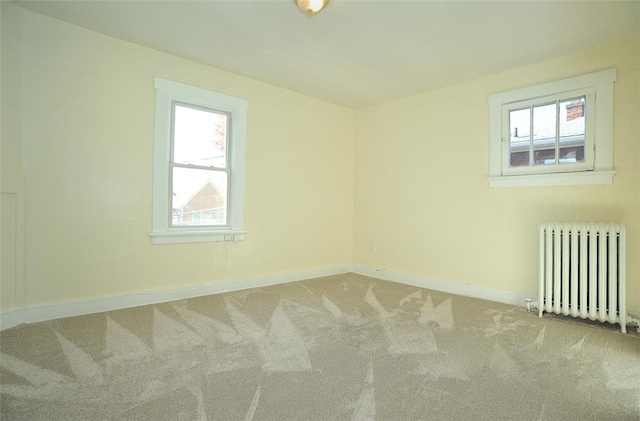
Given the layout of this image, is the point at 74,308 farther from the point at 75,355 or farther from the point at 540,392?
the point at 540,392

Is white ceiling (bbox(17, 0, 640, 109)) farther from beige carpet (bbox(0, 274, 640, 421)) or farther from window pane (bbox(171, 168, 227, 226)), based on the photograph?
beige carpet (bbox(0, 274, 640, 421))

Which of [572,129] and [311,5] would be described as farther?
[572,129]

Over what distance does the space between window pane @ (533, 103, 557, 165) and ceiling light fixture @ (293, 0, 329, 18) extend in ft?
8.39

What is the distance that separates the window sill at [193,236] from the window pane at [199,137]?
0.80m

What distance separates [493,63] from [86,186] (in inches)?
167

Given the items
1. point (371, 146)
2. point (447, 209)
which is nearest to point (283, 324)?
point (447, 209)

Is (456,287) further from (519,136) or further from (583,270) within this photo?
(519,136)

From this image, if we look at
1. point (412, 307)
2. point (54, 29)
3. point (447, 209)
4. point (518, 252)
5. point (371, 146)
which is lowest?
point (412, 307)

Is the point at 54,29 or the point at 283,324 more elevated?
the point at 54,29

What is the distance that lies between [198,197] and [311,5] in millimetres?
2359

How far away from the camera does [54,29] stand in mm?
2779

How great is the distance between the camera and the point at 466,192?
3898mm

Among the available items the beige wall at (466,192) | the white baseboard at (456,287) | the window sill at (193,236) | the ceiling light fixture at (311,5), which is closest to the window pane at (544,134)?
the beige wall at (466,192)

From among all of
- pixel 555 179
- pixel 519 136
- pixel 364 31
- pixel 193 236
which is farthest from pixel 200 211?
pixel 555 179
